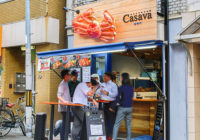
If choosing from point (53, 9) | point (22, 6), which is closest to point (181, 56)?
point (53, 9)

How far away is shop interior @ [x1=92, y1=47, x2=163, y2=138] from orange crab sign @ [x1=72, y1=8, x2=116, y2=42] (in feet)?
3.10

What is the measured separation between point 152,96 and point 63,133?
3.15m

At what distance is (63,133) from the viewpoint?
31.2ft

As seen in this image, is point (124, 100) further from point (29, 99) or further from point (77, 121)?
point (29, 99)

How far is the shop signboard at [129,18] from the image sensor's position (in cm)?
988

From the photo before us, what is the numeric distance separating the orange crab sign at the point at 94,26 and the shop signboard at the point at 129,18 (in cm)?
6

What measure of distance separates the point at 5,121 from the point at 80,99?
11.8 ft

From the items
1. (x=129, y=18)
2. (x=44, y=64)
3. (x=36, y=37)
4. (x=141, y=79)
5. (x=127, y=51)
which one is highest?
(x=129, y=18)

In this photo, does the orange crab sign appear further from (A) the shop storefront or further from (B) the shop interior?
(B) the shop interior

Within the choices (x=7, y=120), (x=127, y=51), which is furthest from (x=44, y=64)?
(x=127, y=51)

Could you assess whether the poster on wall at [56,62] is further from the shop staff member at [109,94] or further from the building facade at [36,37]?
the building facade at [36,37]

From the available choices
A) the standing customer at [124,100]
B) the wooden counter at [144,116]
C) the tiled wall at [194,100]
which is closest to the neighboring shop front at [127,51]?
the wooden counter at [144,116]

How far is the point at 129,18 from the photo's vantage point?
411 inches

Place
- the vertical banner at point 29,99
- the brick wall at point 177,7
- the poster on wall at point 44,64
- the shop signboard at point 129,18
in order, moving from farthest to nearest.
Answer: the vertical banner at point 29,99, the poster on wall at point 44,64, the shop signboard at point 129,18, the brick wall at point 177,7
